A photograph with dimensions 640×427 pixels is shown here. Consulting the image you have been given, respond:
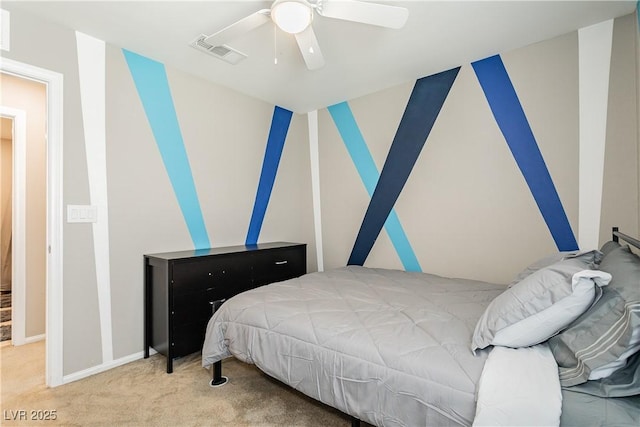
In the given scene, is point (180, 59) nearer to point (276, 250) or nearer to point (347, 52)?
point (347, 52)

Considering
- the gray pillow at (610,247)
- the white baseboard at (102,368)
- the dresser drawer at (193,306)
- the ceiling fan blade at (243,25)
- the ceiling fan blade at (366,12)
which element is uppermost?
the ceiling fan blade at (243,25)

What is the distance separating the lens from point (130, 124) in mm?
2600

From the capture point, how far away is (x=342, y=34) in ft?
7.67

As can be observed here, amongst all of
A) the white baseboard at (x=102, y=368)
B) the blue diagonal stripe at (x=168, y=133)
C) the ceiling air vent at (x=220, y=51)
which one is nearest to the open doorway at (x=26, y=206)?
the blue diagonal stripe at (x=168, y=133)

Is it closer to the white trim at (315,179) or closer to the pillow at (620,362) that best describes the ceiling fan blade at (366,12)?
the pillow at (620,362)

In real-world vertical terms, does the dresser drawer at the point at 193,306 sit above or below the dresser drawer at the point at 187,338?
above

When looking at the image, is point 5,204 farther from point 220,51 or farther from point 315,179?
point 315,179

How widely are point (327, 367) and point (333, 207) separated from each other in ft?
8.20

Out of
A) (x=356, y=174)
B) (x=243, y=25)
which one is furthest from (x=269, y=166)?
(x=243, y=25)

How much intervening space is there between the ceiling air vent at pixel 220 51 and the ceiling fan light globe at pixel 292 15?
812 mm

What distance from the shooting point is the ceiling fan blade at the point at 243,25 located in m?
1.81

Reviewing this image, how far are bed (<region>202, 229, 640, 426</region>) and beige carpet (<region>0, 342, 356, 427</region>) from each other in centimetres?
34

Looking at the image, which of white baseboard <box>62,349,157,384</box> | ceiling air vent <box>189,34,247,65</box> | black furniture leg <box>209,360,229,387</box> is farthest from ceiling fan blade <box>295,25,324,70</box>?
white baseboard <box>62,349,157,384</box>

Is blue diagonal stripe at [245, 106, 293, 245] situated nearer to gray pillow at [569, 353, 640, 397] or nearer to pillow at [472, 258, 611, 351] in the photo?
pillow at [472, 258, 611, 351]
